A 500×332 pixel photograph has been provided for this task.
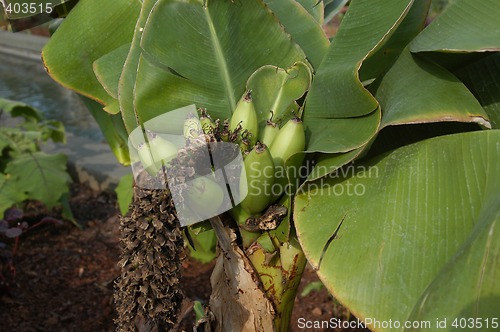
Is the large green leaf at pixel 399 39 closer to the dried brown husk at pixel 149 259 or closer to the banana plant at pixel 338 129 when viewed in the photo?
the banana plant at pixel 338 129

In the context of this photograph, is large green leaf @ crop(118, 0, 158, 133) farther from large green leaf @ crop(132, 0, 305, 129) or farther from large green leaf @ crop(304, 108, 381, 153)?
large green leaf @ crop(304, 108, 381, 153)

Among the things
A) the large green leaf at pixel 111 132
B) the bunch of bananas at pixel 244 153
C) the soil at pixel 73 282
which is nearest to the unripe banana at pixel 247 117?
the bunch of bananas at pixel 244 153

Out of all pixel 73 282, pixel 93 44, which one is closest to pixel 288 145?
pixel 93 44

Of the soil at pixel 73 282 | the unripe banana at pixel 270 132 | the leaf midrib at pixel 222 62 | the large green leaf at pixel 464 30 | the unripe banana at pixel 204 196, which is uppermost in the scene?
the large green leaf at pixel 464 30

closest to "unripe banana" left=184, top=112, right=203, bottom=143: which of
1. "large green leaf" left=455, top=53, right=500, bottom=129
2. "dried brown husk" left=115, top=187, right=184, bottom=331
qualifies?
"dried brown husk" left=115, top=187, right=184, bottom=331

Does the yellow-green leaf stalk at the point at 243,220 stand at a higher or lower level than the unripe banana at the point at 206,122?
lower

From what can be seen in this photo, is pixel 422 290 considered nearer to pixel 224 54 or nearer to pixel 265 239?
pixel 265 239

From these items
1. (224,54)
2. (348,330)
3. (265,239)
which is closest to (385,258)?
(265,239)
